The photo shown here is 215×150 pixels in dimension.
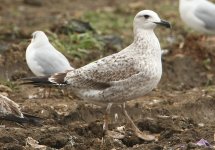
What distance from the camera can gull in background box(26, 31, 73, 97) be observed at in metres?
9.55

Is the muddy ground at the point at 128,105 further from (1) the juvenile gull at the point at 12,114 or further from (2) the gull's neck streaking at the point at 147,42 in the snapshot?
(2) the gull's neck streaking at the point at 147,42

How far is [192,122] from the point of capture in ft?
28.1

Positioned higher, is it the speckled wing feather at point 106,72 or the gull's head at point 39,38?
the gull's head at point 39,38

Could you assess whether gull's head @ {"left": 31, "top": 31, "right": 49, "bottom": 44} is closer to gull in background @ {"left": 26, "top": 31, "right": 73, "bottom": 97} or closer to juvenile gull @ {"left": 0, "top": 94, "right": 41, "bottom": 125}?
gull in background @ {"left": 26, "top": 31, "right": 73, "bottom": 97}

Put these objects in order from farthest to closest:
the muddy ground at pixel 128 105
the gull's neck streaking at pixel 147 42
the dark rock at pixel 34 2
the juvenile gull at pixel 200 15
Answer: the dark rock at pixel 34 2 < the juvenile gull at pixel 200 15 < the gull's neck streaking at pixel 147 42 < the muddy ground at pixel 128 105

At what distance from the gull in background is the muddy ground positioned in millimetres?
350

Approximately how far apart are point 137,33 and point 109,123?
42.1 inches

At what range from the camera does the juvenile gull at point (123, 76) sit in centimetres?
793

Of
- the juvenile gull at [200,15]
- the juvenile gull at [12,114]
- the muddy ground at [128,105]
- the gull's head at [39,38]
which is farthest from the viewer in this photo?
the juvenile gull at [200,15]

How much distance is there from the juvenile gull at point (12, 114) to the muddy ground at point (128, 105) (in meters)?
0.09

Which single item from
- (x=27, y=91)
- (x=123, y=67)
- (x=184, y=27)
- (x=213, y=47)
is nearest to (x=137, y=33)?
(x=123, y=67)

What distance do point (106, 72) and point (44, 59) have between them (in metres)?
1.82

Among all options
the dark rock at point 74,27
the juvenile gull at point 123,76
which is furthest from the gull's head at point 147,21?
the dark rock at point 74,27

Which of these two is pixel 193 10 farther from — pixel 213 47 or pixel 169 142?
pixel 169 142
